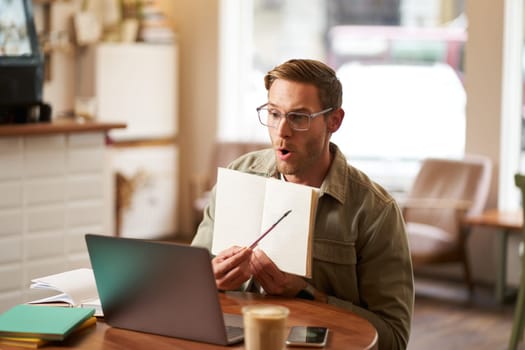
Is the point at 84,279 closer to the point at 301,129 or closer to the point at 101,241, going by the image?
the point at 101,241

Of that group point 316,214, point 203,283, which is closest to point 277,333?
point 203,283

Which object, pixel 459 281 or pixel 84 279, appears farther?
pixel 459 281

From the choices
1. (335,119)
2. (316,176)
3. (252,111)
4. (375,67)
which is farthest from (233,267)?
(252,111)

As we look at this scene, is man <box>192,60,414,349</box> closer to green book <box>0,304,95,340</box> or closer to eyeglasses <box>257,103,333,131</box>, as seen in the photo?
eyeglasses <box>257,103,333,131</box>

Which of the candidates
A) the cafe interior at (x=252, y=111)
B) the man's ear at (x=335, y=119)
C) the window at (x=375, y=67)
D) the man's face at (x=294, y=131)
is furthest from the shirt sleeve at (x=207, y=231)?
the window at (x=375, y=67)

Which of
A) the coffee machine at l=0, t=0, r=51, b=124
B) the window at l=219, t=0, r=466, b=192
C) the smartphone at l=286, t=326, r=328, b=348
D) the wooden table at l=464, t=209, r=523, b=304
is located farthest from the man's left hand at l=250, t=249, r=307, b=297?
the window at l=219, t=0, r=466, b=192

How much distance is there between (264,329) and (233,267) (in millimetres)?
485

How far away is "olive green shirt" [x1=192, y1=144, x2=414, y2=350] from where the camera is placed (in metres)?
2.32

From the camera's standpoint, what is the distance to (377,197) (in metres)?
2.43

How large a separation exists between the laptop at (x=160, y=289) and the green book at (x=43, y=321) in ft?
0.26

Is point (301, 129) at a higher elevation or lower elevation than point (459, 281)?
higher

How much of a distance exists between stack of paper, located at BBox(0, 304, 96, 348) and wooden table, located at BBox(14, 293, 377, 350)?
3cm

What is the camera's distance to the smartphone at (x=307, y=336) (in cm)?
193

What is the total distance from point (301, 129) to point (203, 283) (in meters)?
0.66
